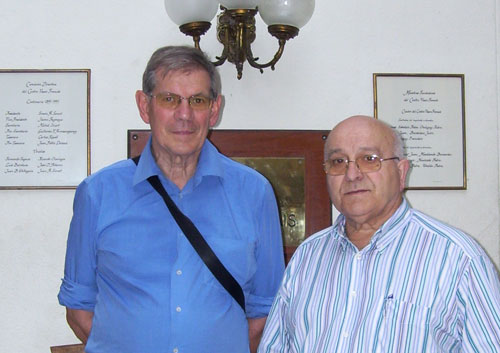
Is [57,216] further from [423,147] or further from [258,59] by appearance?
[423,147]

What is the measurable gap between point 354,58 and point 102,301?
1.50 metres

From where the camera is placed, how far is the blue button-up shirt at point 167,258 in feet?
5.00

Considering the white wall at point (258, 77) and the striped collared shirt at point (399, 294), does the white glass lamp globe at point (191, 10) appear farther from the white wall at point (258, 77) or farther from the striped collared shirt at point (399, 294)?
the striped collared shirt at point (399, 294)

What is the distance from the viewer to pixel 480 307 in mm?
1209

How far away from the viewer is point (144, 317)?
1520 mm

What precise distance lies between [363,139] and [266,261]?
511 mm

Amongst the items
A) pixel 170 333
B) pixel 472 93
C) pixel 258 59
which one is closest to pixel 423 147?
pixel 472 93

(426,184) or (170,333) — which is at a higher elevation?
(426,184)

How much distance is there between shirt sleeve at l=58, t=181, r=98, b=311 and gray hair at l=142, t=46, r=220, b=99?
35cm

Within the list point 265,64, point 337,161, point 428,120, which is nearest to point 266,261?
point 337,161

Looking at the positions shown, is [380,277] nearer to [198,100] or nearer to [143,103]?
[198,100]

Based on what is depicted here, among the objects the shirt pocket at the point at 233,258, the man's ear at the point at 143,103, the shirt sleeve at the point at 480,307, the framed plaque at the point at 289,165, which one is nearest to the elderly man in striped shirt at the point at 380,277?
the shirt sleeve at the point at 480,307

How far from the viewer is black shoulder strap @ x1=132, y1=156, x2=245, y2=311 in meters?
1.56

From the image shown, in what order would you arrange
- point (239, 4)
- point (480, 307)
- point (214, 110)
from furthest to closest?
point (239, 4), point (214, 110), point (480, 307)
